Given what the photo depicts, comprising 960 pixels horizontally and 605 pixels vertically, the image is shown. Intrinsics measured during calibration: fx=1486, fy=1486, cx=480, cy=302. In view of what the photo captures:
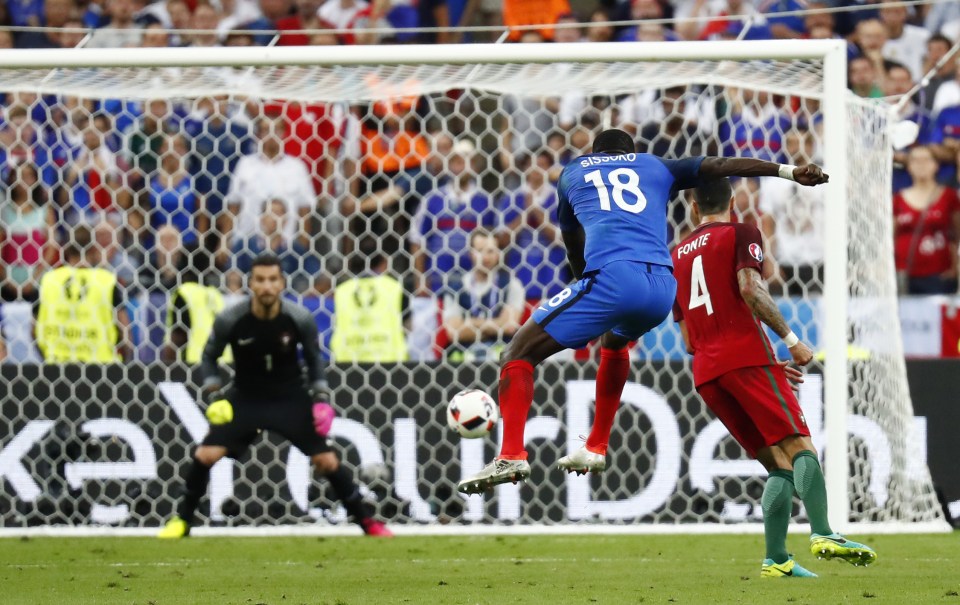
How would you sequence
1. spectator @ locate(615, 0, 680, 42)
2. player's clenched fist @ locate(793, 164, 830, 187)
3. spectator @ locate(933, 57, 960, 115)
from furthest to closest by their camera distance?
spectator @ locate(615, 0, 680, 42) < spectator @ locate(933, 57, 960, 115) < player's clenched fist @ locate(793, 164, 830, 187)

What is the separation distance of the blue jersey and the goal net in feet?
8.75

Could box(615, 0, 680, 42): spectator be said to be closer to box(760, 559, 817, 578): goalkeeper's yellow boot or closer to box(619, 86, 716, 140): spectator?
box(619, 86, 716, 140): spectator

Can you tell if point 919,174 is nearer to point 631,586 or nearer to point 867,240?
point 867,240

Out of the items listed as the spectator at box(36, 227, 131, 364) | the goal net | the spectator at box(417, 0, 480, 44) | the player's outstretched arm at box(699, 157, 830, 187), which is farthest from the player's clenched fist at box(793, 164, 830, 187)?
the spectator at box(417, 0, 480, 44)

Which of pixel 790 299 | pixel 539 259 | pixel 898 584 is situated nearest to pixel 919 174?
pixel 790 299

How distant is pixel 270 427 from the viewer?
31.2 ft

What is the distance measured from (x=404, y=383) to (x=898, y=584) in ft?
13.6

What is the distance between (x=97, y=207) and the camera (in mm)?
11570

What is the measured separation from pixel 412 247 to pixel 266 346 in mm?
2120

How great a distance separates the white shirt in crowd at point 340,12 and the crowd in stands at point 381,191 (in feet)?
7.45

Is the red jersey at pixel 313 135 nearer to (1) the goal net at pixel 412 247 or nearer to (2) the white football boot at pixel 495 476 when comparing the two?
(1) the goal net at pixel 412 247

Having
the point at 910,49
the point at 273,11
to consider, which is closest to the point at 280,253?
the point at 273,11

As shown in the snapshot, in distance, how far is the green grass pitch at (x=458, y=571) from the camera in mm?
6367

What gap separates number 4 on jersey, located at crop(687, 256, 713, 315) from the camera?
22.9ft
